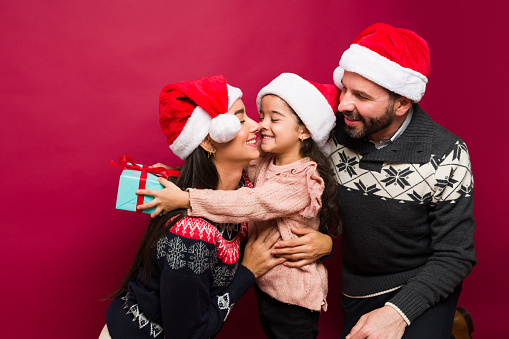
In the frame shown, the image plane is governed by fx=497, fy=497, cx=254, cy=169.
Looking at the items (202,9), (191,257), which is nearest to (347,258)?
(191,257)

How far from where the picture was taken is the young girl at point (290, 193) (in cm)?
193

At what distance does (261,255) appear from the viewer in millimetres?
2080

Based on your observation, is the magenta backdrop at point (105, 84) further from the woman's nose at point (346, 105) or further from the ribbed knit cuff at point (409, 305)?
the ribbed knit cuff at point (409, 305)

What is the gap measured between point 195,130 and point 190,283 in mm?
571

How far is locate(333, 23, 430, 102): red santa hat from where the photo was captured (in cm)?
196

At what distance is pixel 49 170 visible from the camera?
2518mm

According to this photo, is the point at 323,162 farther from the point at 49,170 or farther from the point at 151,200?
the point at 49,170

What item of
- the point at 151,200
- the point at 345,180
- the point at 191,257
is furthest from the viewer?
the point at 345,180

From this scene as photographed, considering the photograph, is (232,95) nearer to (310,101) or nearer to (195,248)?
(310,101)

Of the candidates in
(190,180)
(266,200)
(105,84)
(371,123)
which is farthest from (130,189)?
(371,123)

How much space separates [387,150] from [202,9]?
1224 mm

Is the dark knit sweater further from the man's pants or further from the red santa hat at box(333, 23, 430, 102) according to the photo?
the red santa hat at box(333, 23, 430, 102)

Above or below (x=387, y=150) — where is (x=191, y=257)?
below

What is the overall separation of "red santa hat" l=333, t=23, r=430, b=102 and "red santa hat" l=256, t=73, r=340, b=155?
0.51 feet
